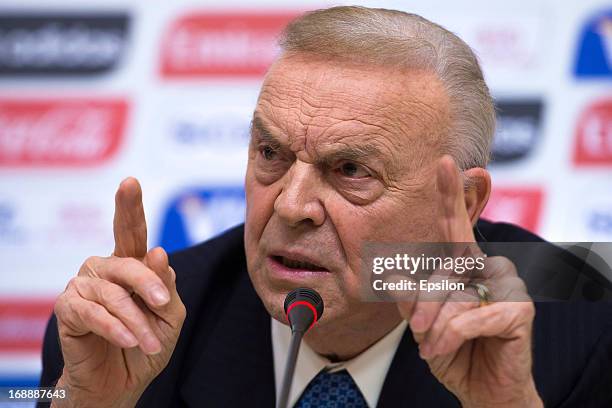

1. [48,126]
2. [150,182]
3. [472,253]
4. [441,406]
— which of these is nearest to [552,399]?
[441,406]

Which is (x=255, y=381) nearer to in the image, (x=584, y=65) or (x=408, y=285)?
(x=408, y=285)

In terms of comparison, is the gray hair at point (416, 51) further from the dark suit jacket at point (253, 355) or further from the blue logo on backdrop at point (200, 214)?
the blue logo on backdrop at point (200, 214)

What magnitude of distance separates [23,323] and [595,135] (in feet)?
8.36

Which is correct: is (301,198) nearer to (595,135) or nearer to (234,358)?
(234,358)

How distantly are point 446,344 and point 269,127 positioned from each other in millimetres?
753

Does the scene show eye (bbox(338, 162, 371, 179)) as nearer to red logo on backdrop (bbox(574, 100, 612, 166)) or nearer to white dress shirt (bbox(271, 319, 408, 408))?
white dress shirt (bbox(271, 319, 408, 408))

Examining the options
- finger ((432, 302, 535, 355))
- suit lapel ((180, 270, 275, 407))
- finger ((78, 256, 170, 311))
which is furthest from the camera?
suit lapel ((180, 270, 275, 407))

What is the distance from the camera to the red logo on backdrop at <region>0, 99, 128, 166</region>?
11.8 feet

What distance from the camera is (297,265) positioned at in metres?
1.92

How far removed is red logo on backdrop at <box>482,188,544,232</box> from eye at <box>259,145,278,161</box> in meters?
1.58

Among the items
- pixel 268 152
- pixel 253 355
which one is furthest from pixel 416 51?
pixel 253 355

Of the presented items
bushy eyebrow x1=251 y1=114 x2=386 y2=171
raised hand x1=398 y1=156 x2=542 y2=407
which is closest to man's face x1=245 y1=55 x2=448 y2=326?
bushy eyebrow x1=251 y1=114 x2=386 y2=171

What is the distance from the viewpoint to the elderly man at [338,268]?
161 cm

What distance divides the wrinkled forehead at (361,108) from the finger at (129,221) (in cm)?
45
